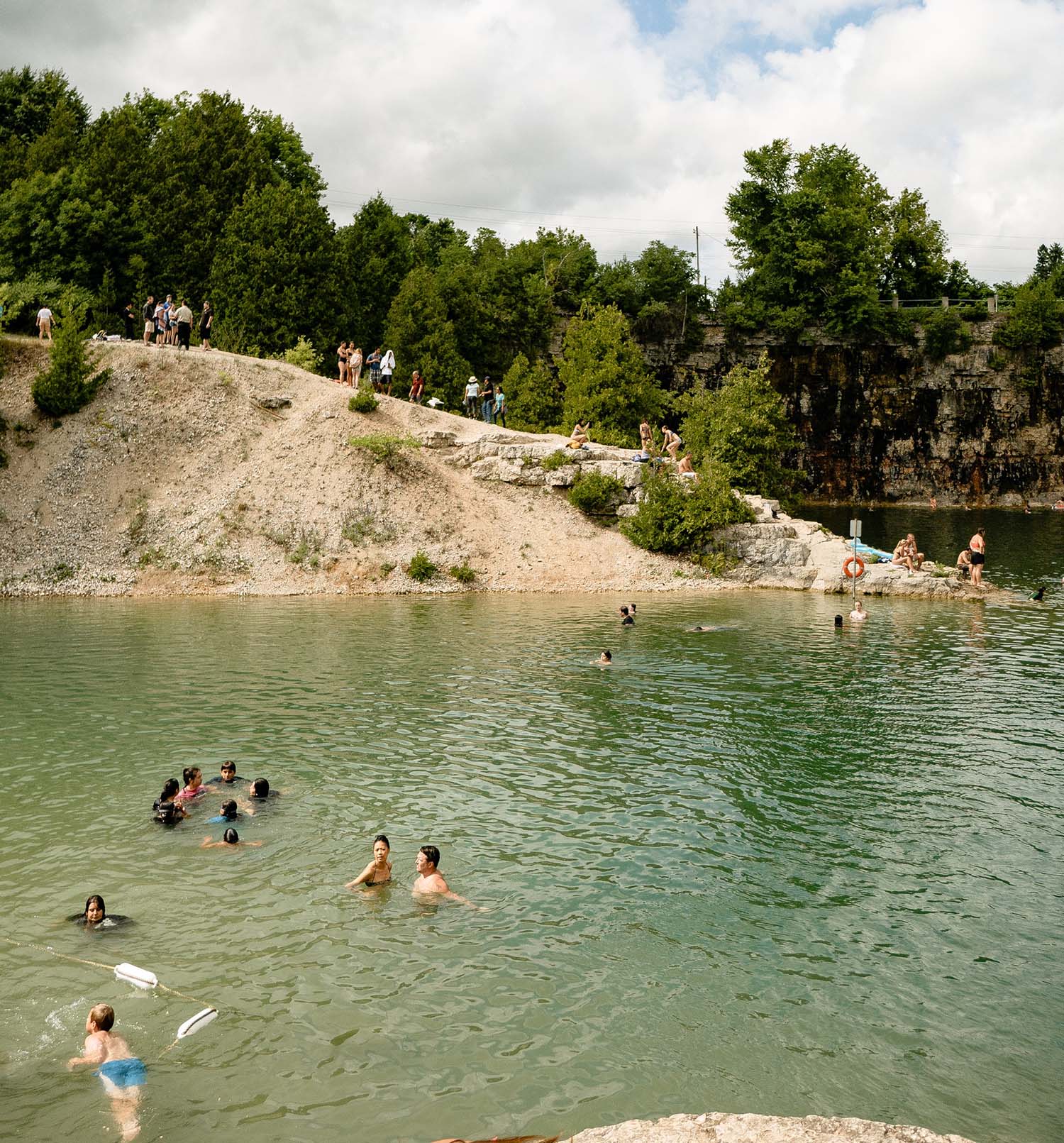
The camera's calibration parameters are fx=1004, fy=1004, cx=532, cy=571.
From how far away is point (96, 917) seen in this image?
14070 millimetres

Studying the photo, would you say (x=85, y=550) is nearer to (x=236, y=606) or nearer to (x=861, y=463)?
(x=236, y=606)

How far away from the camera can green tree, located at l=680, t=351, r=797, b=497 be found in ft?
187

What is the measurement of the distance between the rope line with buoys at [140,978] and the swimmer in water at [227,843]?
3730mm

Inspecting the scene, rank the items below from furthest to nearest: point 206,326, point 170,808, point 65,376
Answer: point 206,326 → point 65,376 → point 170,808

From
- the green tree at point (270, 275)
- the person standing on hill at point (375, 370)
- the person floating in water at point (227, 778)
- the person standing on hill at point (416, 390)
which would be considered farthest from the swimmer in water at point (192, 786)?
the green tree at point (270, 275)

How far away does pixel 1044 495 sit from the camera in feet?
313

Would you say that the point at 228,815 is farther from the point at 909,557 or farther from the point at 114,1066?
the point at 909,557

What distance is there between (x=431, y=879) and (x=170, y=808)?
5544 mm

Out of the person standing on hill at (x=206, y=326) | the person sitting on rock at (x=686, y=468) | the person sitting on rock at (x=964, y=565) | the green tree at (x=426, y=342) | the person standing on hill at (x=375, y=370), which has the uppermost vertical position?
the green tree at (x=426, y=342)

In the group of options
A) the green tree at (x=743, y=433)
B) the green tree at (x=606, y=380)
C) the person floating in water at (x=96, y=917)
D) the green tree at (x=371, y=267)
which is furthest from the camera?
the green tree at (x=371, y=267)

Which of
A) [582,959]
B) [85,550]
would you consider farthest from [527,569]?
[582,959]

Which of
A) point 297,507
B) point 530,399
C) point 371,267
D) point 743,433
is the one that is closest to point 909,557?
point 743,433

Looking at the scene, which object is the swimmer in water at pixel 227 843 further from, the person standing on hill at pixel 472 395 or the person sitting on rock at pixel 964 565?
the person standing on hill at pixel 472 395

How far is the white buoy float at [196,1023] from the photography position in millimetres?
11625
